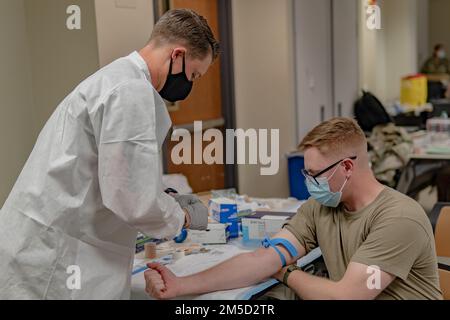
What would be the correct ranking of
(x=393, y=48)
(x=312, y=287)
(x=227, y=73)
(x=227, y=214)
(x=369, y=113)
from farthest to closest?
(x=393, y=48)
(x=369, y=113)
(x=227, y=73)
(x=227, y=214)
(x=312, y=287)

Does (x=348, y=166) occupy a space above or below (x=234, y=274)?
above

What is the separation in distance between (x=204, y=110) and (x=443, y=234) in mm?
1715

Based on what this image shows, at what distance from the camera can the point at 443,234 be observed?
2.06 metres

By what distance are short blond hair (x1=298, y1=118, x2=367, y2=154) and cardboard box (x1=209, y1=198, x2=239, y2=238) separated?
550 millimetres

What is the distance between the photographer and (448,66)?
7.40m

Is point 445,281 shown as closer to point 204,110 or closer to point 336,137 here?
point 336,137

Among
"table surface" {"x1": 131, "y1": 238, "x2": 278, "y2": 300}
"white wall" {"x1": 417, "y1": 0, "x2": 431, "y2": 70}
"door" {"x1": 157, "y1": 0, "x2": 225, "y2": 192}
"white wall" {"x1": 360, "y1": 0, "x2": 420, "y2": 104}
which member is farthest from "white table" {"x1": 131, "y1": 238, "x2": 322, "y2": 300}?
"white wall" {"x1": 417, "y1": 0, "x2": 431, "y2": 70}

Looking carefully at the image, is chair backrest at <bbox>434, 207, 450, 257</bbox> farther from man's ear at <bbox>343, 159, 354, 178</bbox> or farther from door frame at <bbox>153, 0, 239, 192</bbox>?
door frame at <bbox>153, 0, 239, 192</bbox>

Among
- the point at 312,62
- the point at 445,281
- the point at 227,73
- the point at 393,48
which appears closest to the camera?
the point at 445,281

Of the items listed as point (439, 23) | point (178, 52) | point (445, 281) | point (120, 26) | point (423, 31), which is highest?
point (439, 23)

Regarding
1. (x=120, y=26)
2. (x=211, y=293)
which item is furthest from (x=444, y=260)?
(x=120, y=26)

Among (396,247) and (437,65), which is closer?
(396,247)

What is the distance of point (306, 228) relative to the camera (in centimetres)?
167
